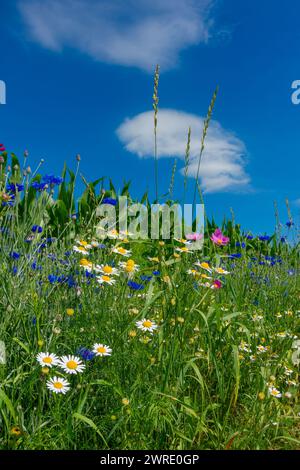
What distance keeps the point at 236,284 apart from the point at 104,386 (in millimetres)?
1719

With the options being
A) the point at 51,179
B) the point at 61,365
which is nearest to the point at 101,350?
the point at 61,365

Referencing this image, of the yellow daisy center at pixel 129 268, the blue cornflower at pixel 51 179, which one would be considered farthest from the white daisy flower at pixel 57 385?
the blue cornflower at pixel 51 179

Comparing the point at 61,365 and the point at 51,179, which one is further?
the point at 51,179

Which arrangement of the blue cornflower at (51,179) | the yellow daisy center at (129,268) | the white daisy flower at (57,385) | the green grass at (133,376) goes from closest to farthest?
1. the white daisy flower at (57,385)
2. the green grass at (133,376)
3. the yellow daisy center at (129,268)
4. the blue cornflower at (51,179)

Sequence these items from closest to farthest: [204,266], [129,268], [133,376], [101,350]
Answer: [101,350], [133,376], [129,268], [204,266]

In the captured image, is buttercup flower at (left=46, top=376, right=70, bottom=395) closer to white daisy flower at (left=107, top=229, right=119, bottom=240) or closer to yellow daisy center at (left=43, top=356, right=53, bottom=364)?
yellow daisy center at (left=43, top=356, right=53, bottom=364)

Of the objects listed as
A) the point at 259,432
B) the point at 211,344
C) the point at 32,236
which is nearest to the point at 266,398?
the point at 259,432

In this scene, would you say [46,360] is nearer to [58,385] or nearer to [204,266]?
[58,385]

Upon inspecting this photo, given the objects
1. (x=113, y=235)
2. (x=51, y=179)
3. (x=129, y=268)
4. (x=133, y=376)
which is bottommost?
(x=133, y=376)

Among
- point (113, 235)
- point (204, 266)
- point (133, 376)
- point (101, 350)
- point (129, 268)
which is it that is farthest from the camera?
point (113, 235)

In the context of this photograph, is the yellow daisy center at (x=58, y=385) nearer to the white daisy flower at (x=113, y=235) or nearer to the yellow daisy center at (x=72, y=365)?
the yellow daisy center at (x=72, y=365)
